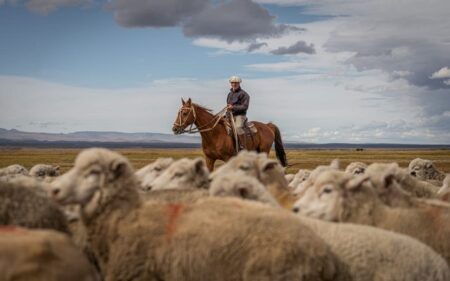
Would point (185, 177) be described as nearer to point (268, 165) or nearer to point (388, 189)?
point (268, 165)

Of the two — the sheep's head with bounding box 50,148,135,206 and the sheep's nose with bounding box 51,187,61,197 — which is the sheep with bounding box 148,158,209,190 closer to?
the sheep's head with bounding box 50,148,135,206

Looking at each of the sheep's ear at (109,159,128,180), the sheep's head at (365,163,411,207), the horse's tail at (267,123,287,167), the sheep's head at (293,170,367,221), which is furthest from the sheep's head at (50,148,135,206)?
the horse's tail at (267,123,287,167)

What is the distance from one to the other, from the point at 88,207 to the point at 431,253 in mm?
4107

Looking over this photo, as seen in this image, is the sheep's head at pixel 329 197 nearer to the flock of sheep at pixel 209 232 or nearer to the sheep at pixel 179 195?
the flock of sheep at pixel 209 232

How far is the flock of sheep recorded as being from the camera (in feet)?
19.1

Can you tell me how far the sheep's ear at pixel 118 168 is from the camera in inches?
289

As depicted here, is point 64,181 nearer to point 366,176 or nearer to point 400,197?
point 366,176

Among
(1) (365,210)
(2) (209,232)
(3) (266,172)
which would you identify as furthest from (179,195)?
(1) (365,210)

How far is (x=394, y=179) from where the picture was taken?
366 inches

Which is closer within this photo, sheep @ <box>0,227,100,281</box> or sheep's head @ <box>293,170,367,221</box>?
sheep @ <box>0,227,100,281</box>

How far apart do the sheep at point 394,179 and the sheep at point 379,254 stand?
2.31 meters

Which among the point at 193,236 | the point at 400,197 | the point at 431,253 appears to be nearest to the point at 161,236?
the point at 193,236

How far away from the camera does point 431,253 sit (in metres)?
6.72

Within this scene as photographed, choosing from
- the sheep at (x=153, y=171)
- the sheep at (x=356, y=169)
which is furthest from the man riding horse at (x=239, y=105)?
the sheep at (x=153, y=171)
